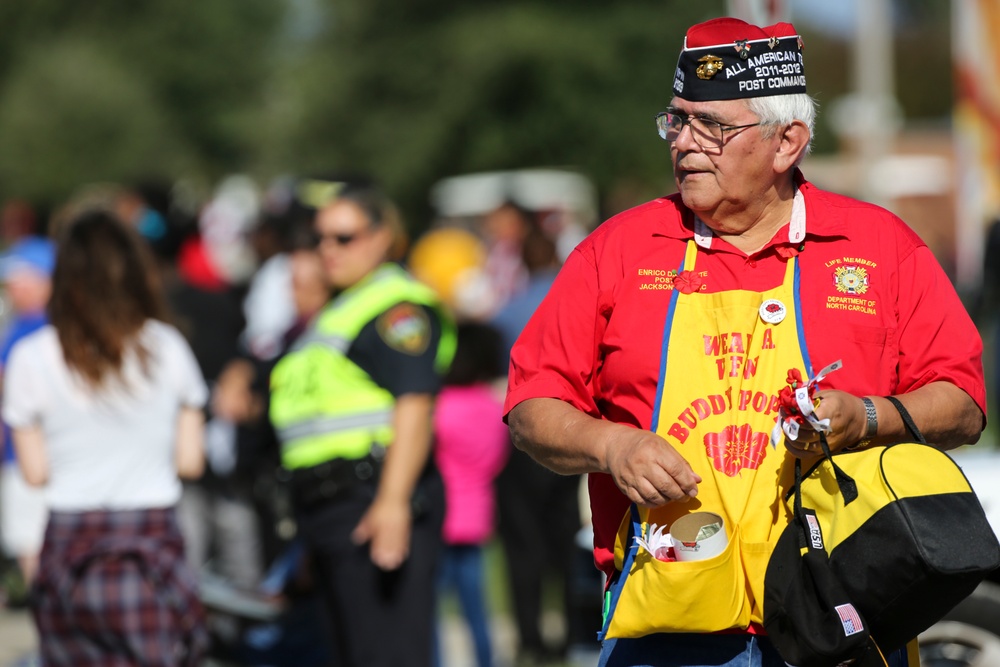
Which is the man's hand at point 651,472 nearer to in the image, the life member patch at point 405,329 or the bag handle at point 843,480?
the bag handle at point 843,480

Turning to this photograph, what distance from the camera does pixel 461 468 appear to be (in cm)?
792

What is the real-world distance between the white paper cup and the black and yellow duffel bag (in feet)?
0.40

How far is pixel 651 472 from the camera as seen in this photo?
2924 millimetres

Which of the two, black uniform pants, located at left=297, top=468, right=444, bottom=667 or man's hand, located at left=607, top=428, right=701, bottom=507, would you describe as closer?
man's hand, located at left=607, top=428, right=701, bottom=507

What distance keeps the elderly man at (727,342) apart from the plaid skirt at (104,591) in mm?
2568

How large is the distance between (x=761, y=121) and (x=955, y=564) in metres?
1.02

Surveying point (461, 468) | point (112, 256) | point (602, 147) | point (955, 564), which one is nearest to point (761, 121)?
point (955, 564)

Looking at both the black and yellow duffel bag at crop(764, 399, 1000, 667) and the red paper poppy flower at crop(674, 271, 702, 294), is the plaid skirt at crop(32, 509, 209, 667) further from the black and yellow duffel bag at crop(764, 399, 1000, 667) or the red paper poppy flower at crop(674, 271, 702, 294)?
the black and yellow duffel bag at crop(764, 399, 1000, 667)

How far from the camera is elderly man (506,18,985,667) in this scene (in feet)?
10.2

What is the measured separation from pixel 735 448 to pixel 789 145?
69cm

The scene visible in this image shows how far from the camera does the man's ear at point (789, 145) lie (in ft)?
10.8

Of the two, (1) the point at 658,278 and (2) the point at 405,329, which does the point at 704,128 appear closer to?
(1) the point at 658,278

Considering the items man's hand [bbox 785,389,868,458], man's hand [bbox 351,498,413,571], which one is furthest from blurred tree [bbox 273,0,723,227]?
man's hand [bbox 785,389,868,458]

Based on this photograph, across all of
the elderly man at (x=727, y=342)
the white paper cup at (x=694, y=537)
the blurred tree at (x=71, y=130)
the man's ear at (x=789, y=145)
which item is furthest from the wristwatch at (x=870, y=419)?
the blurred tree at (x=71, y=130)
